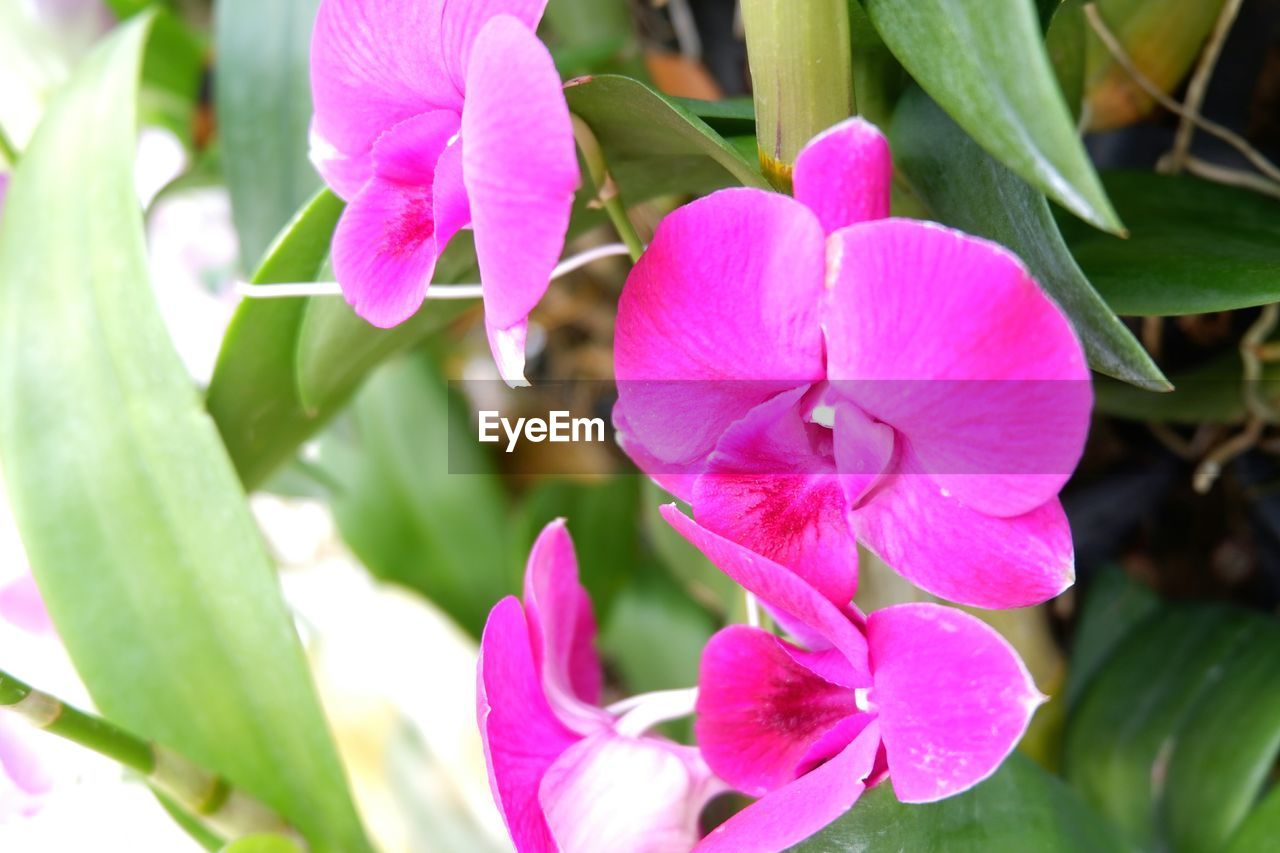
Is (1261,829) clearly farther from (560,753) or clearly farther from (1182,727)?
(560,753)

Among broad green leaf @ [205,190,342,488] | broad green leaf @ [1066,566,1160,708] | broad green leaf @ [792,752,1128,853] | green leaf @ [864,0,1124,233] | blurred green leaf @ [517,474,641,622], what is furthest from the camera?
blurred green leaf @ [517,474,641,622]

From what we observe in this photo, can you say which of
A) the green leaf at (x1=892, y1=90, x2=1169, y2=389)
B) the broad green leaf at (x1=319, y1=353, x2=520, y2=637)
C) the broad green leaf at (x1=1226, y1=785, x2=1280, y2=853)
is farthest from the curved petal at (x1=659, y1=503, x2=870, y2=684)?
the broad green leaf at (x1=319, y1=353, x2=520, y2=637)

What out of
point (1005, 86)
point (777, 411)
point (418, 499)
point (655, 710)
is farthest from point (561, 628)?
point (418, 499)

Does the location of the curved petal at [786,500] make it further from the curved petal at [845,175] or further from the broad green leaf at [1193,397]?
the broad green leaf at [1193,397]

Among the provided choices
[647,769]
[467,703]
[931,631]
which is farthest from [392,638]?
[931,631]

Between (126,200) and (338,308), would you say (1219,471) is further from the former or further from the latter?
(126,200)

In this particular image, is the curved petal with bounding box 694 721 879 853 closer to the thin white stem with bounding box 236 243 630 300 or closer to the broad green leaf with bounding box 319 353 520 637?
the thin white stem with bounding box 236 243 630 300
